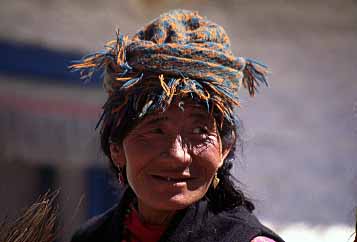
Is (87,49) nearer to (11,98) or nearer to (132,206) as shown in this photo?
(11,98)

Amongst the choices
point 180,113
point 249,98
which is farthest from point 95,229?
point 249,98

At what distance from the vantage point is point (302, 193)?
6074 mm

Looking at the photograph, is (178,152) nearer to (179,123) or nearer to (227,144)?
(179,123)

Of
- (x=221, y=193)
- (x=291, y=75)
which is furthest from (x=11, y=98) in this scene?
(x=221, y=193)

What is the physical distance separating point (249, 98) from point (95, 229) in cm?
289

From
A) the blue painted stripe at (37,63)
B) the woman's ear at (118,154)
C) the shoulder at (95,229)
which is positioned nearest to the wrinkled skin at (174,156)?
the woman's ear at (118,154)

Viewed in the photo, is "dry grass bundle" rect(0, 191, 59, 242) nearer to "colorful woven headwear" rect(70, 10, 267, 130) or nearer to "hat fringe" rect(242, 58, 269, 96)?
"colorful woven headwear" rect(70, 10, 267, 130)

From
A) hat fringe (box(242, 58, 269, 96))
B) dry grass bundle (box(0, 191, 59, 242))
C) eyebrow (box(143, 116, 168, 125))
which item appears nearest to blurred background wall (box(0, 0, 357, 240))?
dry grass bundle (box(0, 191, 59, 242))

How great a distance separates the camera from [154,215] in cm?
246

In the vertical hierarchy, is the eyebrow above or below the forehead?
below

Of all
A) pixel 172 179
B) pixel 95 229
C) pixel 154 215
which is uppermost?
pixel 172 179

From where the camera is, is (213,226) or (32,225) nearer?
(213,226)

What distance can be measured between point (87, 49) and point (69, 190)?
1.13m

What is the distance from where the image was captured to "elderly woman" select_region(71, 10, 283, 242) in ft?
7.52
